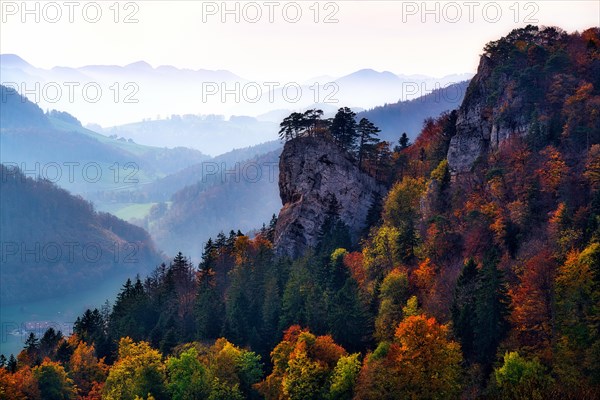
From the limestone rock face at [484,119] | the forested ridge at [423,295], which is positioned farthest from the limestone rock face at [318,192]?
the limestone rock face at [484,119]

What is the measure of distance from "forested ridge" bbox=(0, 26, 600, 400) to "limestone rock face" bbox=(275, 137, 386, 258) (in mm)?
1917

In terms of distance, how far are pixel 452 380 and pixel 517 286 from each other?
10374 millimetres

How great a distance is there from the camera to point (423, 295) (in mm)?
62750

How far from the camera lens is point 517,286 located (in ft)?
181

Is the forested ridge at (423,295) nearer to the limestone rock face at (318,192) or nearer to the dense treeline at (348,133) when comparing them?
the dense treeline at (348,133)

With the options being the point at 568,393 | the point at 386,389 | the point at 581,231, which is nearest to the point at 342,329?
the point at 386,389

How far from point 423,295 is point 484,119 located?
87.5 ft

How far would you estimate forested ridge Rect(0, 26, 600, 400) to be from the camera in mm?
51031

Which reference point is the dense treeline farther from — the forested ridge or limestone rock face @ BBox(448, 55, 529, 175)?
limestone rock face @ BBox(448, 55, 529, 175)

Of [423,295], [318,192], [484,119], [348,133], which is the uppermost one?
[484,119]

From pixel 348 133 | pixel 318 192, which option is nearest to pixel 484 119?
pixel 348 133

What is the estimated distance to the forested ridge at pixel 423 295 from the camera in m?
51.0

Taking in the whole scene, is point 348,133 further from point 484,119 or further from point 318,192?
point 484,119

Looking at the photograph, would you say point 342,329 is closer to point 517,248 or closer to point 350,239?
point 517,248
